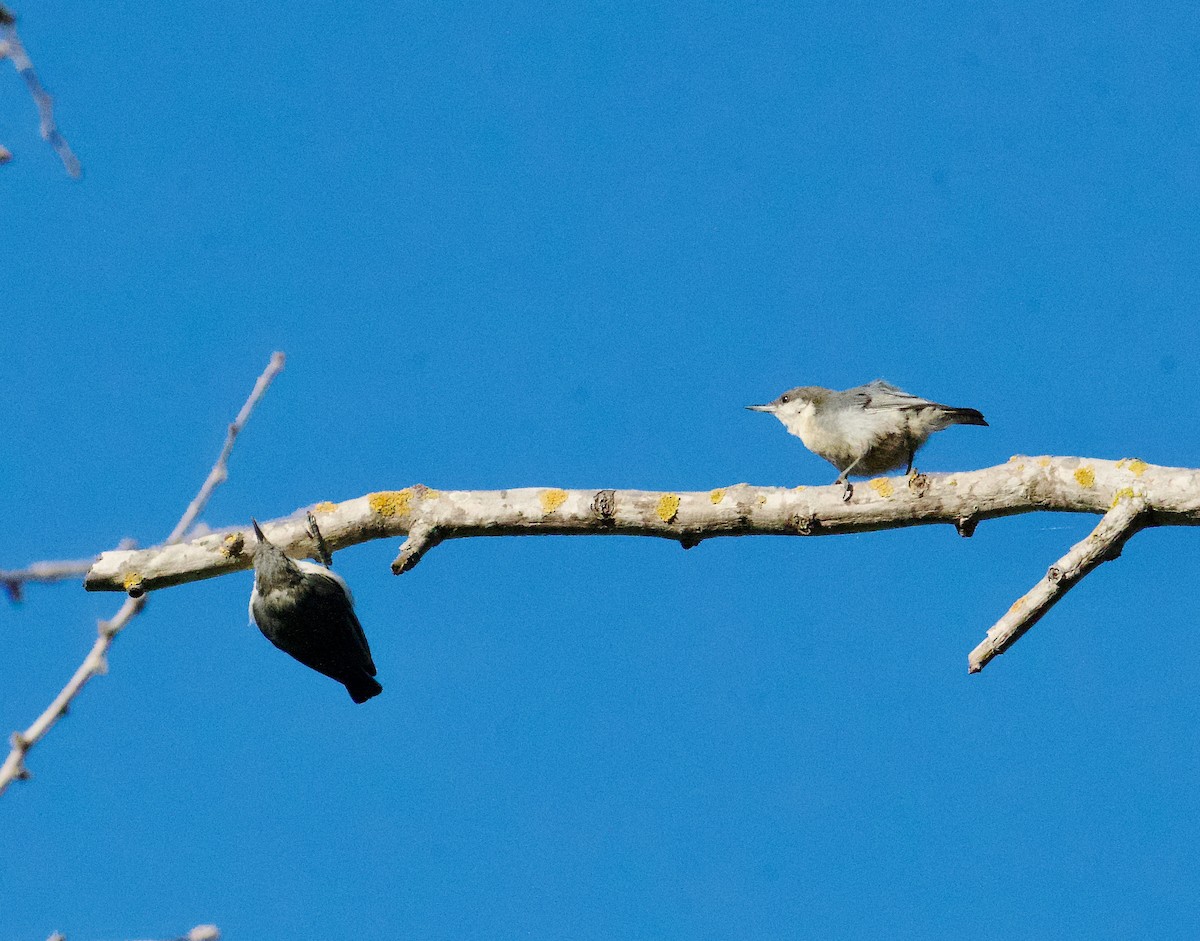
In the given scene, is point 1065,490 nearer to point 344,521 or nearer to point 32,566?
point 344,521

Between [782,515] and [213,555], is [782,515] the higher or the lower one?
the lower one

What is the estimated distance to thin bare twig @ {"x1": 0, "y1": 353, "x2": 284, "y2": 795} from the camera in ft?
9.01

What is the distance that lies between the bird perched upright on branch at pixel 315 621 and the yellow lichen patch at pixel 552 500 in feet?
4.09

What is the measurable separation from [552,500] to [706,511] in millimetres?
517

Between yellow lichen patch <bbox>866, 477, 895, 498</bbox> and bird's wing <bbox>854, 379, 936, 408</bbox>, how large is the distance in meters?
1.74

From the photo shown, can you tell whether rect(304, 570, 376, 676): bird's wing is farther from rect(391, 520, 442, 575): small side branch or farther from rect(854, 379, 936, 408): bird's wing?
rect(854, 379, 936, 408): bird's wing

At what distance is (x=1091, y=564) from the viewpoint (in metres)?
3.58

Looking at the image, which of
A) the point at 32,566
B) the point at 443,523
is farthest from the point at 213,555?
the point at 32,566

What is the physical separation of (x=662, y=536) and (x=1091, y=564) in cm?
138

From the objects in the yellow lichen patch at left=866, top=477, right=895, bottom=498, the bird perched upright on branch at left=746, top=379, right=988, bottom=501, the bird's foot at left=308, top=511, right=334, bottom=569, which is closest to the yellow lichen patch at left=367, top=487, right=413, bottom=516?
the bird's foot at left=308, top=511, right=334, bottom=569

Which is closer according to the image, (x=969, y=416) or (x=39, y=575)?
(x=39, y=575)

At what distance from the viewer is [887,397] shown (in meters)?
6.07

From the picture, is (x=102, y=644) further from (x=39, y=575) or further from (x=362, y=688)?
(x=362, y=688)

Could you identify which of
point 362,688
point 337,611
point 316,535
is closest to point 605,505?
point 316,535
